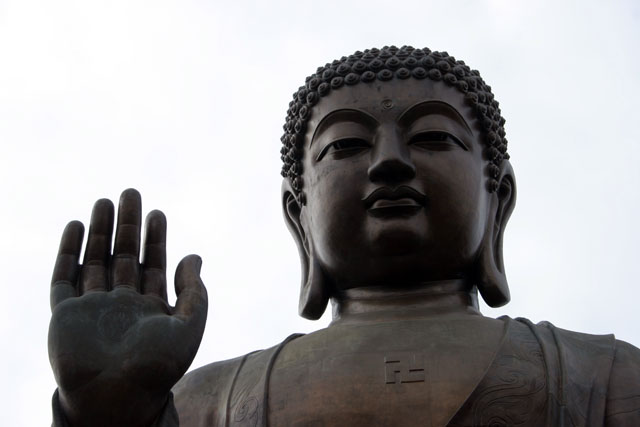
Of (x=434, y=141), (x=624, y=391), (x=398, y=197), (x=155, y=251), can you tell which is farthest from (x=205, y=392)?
(x=624, y=391)

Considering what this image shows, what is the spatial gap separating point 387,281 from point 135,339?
1.94 metres

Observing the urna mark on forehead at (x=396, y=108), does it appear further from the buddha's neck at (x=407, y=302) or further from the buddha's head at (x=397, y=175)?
the buddha's neck at (x=407, y=302)

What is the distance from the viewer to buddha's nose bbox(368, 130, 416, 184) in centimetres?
729

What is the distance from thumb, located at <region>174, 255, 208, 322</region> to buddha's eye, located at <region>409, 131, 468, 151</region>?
161cm

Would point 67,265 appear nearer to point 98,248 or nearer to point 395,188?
point 98,248

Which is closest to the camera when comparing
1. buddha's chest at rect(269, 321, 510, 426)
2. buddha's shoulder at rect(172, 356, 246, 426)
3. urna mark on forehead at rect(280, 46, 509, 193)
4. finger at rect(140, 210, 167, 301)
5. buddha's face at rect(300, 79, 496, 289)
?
buddha's chest at rect(269, 321, 510, 426)

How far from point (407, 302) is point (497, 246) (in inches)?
37.4

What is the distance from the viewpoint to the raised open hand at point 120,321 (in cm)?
594

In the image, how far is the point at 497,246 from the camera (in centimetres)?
811

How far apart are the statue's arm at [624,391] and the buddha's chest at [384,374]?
0.65 m

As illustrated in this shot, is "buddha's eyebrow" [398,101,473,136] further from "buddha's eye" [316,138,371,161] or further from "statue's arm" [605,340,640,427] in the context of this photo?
"statue's arm" [605,340,640,427]

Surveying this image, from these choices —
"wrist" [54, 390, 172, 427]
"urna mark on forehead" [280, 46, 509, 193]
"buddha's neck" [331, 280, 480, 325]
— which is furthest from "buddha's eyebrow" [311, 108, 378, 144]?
"wrist" [54, 390, 172, 427]

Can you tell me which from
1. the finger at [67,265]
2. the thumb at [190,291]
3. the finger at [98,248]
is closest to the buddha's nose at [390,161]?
the thumb at [190,291]

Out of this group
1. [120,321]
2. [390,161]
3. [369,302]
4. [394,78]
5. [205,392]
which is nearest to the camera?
[120,321]
